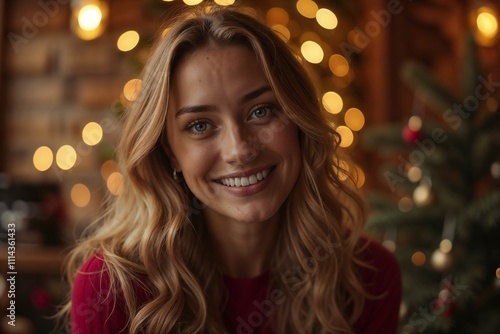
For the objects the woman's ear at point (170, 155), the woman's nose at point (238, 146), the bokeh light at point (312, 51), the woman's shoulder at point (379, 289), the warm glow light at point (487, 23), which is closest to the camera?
the woman's nose at point (238, 146)

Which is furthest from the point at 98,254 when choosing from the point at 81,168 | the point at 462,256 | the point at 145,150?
the point at 81,168

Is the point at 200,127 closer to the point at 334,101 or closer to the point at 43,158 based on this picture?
the point at 334,101

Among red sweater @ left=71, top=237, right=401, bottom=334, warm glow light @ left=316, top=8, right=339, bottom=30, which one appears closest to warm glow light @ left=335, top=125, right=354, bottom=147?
warm glow light @ left=316, top=8, right=339, bottom=30

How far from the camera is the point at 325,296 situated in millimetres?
1481

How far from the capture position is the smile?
52.6 inches

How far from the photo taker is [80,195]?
307 centimetres

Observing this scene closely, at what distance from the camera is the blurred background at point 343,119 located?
78.5 inches

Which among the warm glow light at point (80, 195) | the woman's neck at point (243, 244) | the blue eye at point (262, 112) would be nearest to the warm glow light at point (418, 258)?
the woman's neck at point (243, 244)

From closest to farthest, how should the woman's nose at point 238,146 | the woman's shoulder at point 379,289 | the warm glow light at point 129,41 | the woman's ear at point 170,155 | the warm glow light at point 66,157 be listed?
the woman's nose at point 238,146, the woman's ear at point 170,155, the woman's shoulder at point 379,289, the warm glow light at point 129,41, the warm glow light at point 66,157

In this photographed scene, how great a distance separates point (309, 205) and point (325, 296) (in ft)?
0.67

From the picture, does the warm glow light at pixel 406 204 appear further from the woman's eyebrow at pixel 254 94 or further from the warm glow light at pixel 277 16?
the warm glow light at pixel 277 16

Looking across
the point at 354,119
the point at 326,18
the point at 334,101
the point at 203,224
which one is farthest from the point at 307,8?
the point at 203,224

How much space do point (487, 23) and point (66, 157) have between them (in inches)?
74.6

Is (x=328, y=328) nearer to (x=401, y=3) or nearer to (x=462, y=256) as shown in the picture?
(x=462, y=256)
